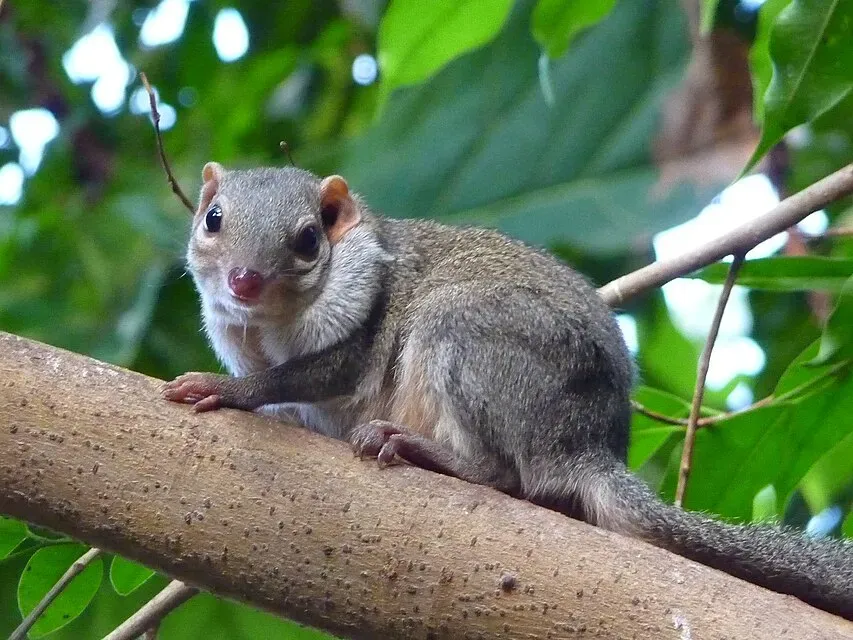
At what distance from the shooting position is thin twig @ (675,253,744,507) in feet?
9.29

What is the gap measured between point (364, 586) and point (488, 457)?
2.64ft

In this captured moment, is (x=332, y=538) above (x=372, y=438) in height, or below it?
below

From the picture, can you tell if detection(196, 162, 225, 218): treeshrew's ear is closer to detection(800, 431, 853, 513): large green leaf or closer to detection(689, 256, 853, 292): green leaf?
detection(689, 256, 853, 292): green leaf

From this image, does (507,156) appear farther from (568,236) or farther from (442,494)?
(442,494)

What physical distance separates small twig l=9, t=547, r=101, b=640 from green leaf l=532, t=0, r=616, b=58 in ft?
6.68

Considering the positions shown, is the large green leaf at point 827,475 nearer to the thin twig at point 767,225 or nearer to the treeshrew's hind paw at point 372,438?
the thin twig at point 767,225

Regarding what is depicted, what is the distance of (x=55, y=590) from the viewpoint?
8.79 feet

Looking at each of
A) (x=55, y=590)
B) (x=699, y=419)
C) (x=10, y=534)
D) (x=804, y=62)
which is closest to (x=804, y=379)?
(x=699, y=419)

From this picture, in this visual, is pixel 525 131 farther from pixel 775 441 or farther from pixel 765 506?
pixel 765 506

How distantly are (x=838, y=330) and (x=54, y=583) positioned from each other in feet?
7.22

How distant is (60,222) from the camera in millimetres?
4984

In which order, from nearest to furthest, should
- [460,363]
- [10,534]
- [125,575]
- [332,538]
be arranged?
[332,538] → [10,534] → [125,575] → [460,363]

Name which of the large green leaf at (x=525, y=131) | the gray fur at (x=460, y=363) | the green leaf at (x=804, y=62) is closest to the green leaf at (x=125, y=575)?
the gray fur at (x=460, y=363)

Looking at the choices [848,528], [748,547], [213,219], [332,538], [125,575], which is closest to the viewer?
[332,538]
